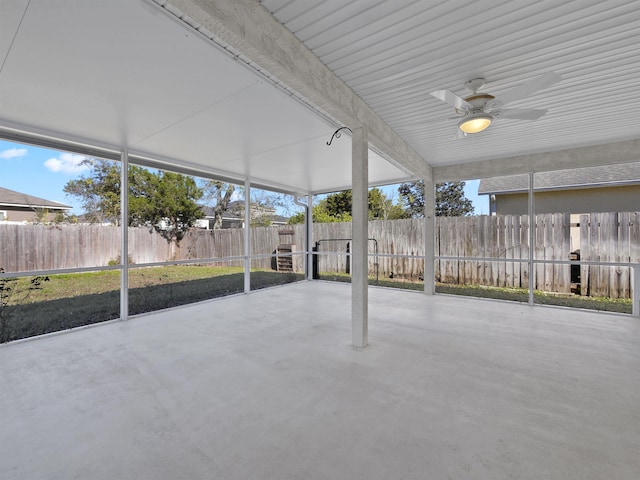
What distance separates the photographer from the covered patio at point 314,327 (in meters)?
1.58

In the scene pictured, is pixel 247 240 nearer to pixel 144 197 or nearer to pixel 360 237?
pixel 144 197

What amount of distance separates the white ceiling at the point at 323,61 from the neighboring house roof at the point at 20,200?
112cm

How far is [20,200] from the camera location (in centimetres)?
396

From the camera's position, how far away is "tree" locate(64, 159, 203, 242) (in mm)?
5586

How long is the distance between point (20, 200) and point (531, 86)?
6132mm

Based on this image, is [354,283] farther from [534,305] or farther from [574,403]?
[534,305]

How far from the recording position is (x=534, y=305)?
4.91m

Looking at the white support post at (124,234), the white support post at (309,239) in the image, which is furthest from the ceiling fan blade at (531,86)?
the white support post at (309,239)

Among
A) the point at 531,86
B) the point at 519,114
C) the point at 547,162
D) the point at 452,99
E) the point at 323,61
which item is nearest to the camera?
the point at 531,86

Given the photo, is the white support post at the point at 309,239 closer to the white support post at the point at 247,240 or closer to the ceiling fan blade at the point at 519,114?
the white support post at the point at 247,240

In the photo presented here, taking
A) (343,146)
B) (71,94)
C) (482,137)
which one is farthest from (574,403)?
(71,94)

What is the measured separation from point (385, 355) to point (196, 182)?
7.02 metres

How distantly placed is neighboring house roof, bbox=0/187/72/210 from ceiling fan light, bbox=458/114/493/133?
5741 millimetres

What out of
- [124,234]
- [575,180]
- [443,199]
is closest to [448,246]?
[575,180]
